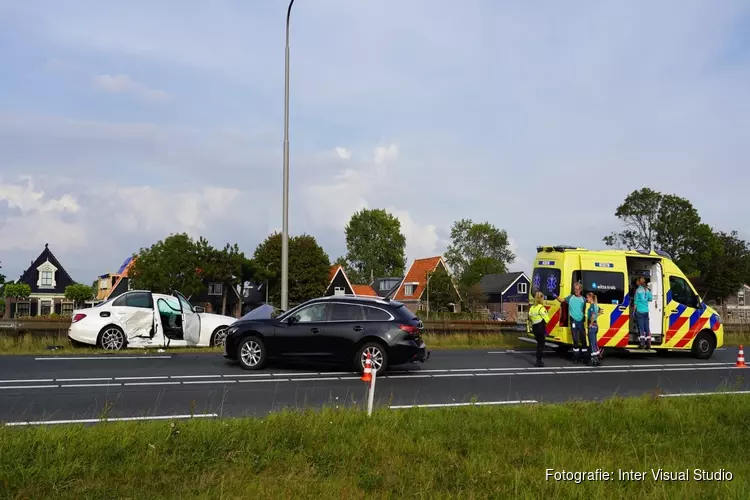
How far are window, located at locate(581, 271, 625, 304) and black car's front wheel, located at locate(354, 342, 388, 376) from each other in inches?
262

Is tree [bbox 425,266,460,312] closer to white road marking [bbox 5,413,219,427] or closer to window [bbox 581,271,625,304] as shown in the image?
window [bbox 581,271,625,304]

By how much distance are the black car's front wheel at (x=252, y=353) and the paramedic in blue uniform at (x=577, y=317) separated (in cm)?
752

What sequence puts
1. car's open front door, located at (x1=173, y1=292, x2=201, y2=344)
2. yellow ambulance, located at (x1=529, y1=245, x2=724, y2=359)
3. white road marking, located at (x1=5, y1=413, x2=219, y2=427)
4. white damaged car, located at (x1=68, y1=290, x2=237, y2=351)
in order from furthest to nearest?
car's open front door, located at (x1=173, y1=292, x2=201, y2=344)
yellow ambulance, located at (x1=529, y1=245, x2=724, y2=359)
white damaged car, located at (x1=68, y1=290, x2=237, y2=351)
white road marking, located at (x1=5, y1=413, x2=219, y2=427)

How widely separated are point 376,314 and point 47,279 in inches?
3099

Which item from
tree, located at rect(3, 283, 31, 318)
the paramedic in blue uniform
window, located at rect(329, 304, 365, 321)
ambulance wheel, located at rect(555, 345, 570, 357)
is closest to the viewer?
window, located at rect(329, 304, 365, 321)

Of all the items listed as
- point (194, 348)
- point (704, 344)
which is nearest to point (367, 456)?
point (194, 348)

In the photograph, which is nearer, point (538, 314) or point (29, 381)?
point (29, 381)

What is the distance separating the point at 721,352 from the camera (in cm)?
2175

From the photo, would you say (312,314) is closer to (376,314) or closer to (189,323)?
(376,314)

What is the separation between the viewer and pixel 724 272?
74062 mm

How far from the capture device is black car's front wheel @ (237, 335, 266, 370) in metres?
14.0

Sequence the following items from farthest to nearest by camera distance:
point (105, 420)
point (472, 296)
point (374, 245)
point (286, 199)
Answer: point (374, 245) < point (472, 296) < point (286, 199) < point (105, 420)

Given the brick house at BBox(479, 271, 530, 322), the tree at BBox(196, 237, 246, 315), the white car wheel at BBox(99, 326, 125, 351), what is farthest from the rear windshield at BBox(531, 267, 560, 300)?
the brick house at BBox(479, 271, 530, 322)

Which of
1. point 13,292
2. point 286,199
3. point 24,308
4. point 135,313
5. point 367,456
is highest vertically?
point 286,199
